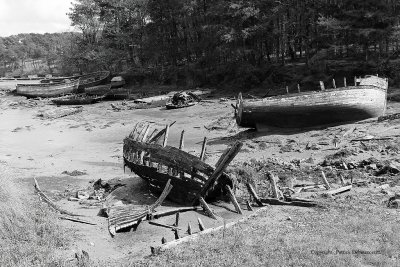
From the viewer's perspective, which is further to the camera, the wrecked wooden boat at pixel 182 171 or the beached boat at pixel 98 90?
the beached boat at pixel 98 90

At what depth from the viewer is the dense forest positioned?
3158 cm

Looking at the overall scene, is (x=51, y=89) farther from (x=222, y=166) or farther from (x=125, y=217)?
(x=222, y=166)

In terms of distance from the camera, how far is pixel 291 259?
8.69m

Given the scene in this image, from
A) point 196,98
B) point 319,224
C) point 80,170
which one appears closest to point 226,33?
point 196,98

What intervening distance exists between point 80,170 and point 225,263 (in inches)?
473

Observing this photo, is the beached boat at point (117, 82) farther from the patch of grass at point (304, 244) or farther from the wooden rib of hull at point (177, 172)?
the patch of grass at point (304, 244)

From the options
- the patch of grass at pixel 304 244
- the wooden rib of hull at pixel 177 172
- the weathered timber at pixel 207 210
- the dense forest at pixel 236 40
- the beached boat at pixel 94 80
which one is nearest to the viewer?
the patch of grass at pixel 304 244

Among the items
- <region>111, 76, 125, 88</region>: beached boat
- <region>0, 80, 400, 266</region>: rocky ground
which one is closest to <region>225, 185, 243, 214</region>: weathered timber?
<region>0, 80, 400, 266</region>: rocky ground

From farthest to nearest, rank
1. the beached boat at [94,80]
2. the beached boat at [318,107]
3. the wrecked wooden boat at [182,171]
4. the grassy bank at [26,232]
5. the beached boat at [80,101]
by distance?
the beached boat at [94,80], the beached boat at [80,101], the beached boat at [318,107], the wrecked wooden boat at [182,171], the grassy bank at [26,232]

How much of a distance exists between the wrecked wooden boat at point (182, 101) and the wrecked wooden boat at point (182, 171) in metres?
19.1

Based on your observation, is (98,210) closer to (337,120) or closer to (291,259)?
(291,259)

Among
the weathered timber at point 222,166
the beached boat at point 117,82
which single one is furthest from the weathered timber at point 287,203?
the beached boat at point 117,82

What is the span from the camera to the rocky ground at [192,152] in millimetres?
12353

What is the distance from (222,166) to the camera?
40.6 ft
